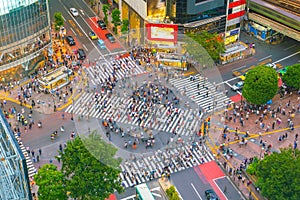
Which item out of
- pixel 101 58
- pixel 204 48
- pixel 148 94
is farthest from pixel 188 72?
pixel 101 58

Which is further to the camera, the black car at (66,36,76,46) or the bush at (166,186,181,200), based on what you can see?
the black car at (66,36,76,46)

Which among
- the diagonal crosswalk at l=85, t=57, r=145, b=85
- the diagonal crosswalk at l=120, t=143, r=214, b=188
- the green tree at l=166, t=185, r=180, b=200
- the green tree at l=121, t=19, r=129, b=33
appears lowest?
the diagonal crosswalk at l=120, t=143, r=214, b=188

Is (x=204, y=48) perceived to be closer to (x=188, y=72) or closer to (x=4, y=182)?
(x=188, y=72)

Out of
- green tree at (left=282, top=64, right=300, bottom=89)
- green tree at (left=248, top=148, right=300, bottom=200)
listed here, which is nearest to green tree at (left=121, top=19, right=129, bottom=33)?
green tree at (left=282, top=64, right=300, bottom=89)

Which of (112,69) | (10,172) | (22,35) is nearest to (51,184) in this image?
(10,172)

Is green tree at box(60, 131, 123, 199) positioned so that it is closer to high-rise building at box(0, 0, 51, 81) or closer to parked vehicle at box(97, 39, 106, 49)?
high-rise building at box(0, 0, 51, 81)

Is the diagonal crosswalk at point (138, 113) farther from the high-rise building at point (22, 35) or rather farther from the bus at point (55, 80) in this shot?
the high-rise building at point (22, 35)

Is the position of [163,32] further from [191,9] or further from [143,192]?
[143,192]
